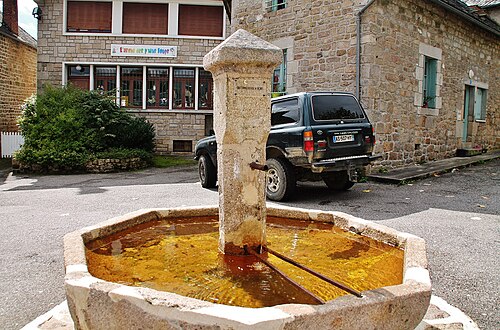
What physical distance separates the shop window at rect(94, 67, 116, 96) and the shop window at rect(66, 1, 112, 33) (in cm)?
168

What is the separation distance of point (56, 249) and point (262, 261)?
2.98 meters

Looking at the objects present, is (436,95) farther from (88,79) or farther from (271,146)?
(88,79)

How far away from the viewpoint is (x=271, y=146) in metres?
7.95

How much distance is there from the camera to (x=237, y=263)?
3074 mm

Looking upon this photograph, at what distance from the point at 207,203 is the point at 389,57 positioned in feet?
21.4

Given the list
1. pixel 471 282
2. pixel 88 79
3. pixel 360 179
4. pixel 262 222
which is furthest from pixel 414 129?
pixel 88 79

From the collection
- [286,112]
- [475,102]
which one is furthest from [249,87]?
[475,102]

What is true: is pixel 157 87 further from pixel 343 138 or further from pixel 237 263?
pixel 237 263

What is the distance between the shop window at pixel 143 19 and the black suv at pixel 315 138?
12.6 m

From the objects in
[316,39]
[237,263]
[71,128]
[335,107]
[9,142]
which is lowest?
[237,263]

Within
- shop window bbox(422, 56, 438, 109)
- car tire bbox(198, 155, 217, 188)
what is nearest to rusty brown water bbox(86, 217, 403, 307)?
car tire bbox(198, 155, 217, 188)

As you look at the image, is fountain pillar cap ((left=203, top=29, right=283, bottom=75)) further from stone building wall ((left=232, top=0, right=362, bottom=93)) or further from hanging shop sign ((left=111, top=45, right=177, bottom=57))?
hanging shop sign ((left=111, top=45, right=177, bottom=57))

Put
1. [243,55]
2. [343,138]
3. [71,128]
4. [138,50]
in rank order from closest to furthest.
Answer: [243,55] → [343,138] → [71,128] → [138,50]

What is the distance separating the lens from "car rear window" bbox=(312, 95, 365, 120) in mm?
7738
